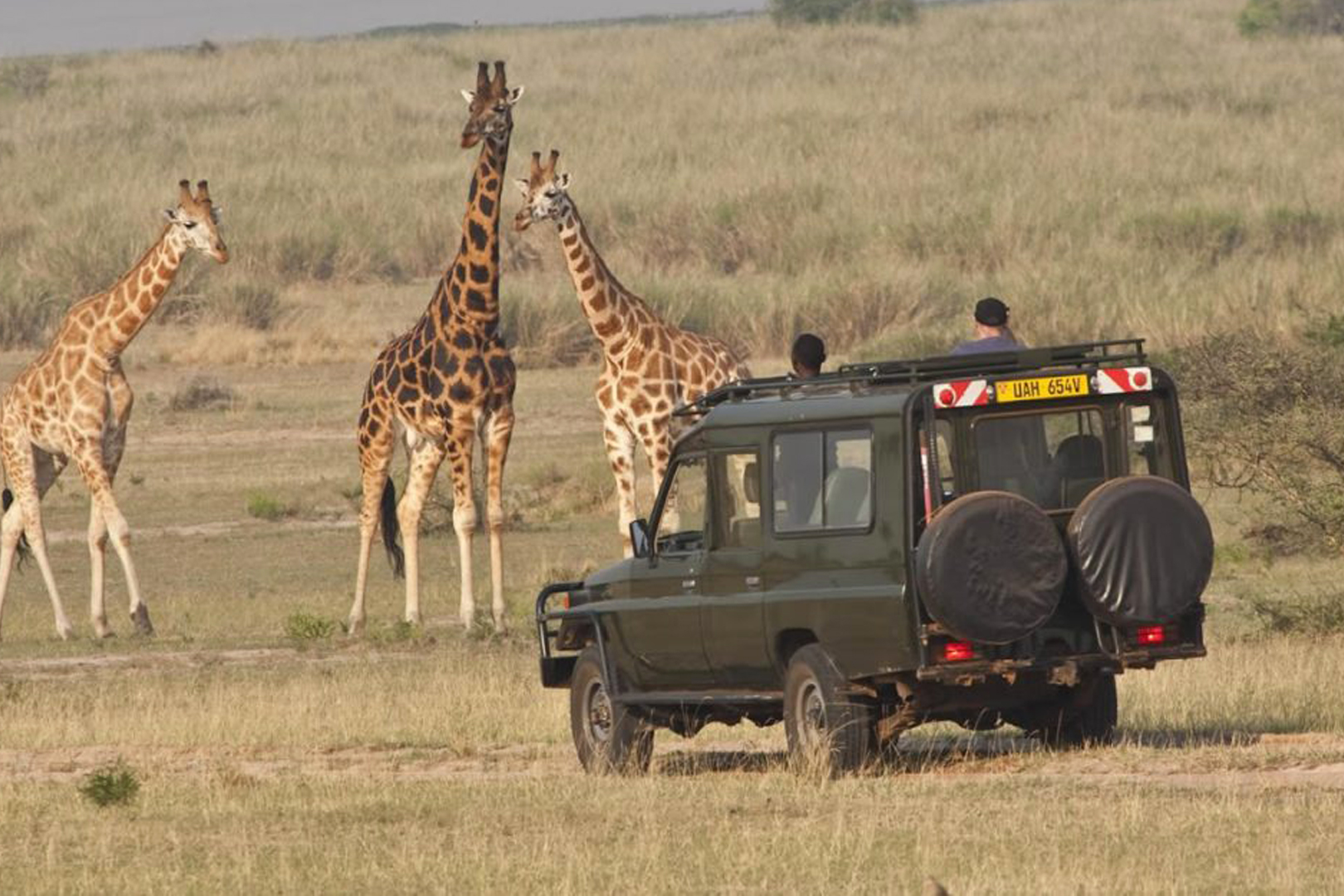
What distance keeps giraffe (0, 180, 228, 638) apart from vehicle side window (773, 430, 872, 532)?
11582mm

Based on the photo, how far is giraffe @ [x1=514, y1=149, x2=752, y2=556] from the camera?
2405cm

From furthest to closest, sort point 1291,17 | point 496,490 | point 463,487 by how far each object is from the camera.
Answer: point 1291,17
point 463,487
point 496,490

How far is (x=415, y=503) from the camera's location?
24.8 m

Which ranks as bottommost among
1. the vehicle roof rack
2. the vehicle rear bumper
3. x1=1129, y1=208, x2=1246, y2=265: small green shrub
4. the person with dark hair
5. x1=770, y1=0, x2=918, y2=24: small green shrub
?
the vehicle rear bumper

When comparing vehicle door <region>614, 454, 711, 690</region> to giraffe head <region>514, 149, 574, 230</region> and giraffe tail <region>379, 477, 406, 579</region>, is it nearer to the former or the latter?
giraffe head <region>514, 149, 574, 230</region>

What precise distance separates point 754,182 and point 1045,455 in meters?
47.7

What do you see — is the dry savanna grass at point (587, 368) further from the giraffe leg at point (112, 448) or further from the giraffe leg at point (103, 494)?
the giraffe leg at point (112, 448)

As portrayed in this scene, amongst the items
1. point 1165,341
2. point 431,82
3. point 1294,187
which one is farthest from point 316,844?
point 431,82

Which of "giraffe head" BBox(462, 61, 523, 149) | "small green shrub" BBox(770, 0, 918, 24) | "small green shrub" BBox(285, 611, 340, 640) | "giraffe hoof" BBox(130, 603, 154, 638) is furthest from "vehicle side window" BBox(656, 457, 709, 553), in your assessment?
"small green shrub" BBox(770, 0, 918, 24)

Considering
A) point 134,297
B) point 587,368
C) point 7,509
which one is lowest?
point 7,509

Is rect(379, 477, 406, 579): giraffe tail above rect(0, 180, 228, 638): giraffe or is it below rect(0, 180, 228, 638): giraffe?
below

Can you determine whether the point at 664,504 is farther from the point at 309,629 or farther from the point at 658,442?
the point at 658,442

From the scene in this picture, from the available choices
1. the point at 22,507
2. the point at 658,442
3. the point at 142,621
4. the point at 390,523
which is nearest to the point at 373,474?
the point at 390,523

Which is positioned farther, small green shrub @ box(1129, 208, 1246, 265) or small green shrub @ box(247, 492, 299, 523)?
small green shrub @ box(1129, 208, 1246, 265)
